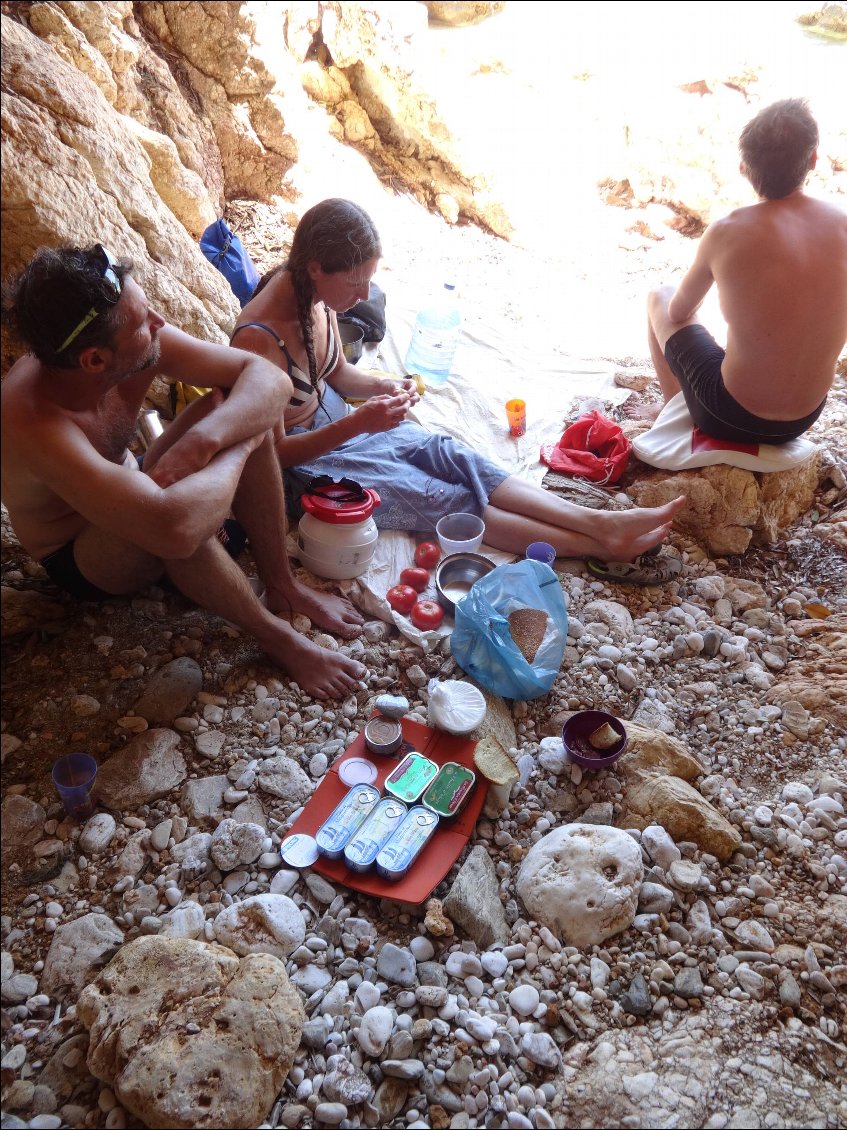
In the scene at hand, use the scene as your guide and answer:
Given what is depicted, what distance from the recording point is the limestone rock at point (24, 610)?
200 cm

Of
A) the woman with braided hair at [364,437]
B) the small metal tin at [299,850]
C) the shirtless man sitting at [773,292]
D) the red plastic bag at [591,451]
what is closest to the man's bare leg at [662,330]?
the shirtless man sitting at [773,292]

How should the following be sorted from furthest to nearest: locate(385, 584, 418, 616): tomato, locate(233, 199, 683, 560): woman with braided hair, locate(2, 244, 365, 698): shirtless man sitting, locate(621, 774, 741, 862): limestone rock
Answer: locate(385, 584, 418, 616): tomato, locate(233, 199, 683, 560): woman with braided hair, locate(621, 774, 741, 862): limestone rock, locate(2, 244, 365, 698): shirtless man sitting

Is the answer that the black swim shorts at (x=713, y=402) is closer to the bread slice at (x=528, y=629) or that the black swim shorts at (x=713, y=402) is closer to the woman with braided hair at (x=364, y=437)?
the woman with braided hair at (x=364, y=437)

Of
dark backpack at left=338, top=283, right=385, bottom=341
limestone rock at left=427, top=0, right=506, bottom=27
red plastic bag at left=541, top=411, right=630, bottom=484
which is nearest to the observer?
limestone rock at left=427, top=0, right=506, bottom=27

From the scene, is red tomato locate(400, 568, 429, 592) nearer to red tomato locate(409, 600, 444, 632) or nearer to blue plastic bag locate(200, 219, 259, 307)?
red tomato locate(409, 600, 444, 632)

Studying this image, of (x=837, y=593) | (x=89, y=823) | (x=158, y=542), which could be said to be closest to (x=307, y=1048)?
(x=89, y=823)

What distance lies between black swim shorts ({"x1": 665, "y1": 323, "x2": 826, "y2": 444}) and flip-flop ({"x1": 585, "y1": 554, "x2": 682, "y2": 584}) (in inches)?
24.7

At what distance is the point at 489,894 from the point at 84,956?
99 centimetres

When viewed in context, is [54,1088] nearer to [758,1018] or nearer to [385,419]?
[758,1018]

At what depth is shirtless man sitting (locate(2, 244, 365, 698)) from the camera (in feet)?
5.38

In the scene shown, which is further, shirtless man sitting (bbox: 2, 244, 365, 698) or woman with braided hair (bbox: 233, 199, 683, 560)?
woman with braided hair (bbox: 233, 199, 683, 560)

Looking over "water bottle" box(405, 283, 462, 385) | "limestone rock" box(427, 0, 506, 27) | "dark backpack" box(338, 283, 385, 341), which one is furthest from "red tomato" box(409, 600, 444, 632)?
"limestone rock" box(427, 0, 506, 27)

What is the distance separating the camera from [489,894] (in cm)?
194

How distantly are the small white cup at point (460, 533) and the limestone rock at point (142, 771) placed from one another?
4.34 ft
